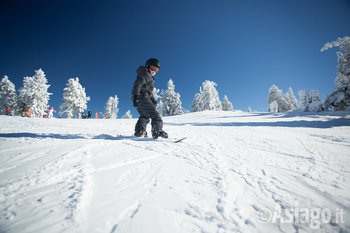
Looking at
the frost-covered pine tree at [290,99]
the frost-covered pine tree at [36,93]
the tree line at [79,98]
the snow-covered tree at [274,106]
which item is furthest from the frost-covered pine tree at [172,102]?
the frost-covered pine tree at [290,99]

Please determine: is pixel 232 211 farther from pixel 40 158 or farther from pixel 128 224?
pixel 40 158

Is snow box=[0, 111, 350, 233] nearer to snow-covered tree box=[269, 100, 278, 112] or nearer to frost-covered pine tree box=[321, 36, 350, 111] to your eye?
frost-covered pine tree box=[321, 36, 350, 111]

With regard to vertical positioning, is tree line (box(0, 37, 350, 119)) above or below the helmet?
above

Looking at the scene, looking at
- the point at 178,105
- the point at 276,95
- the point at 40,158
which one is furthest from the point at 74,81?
the point at 276,95

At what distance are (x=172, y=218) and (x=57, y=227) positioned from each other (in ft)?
1.81

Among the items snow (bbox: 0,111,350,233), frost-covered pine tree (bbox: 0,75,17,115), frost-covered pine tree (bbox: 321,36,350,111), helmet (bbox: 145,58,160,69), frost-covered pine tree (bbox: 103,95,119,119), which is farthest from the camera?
frost-covered pine tree (bbox: 103,95,119,119)

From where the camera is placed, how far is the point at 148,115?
3.41 meters

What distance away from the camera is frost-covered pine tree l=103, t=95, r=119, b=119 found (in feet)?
156

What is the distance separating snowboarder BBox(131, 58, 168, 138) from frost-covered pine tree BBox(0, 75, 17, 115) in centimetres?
4376

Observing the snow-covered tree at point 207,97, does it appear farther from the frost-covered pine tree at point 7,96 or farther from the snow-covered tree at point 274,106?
the frost-covered pine tree at point 7,96

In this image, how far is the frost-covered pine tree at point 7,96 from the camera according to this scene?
29.0 meters

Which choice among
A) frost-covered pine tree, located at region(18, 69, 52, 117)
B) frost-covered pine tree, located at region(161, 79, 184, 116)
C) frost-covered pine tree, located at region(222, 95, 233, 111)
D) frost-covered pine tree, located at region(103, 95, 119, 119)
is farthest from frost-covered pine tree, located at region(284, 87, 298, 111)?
frost-covered pine tree, located at region(18, 69, 52, 117)

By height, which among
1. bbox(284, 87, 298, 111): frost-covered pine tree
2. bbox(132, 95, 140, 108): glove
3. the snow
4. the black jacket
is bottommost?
the snow

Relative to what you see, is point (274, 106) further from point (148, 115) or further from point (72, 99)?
point (72, 99)
